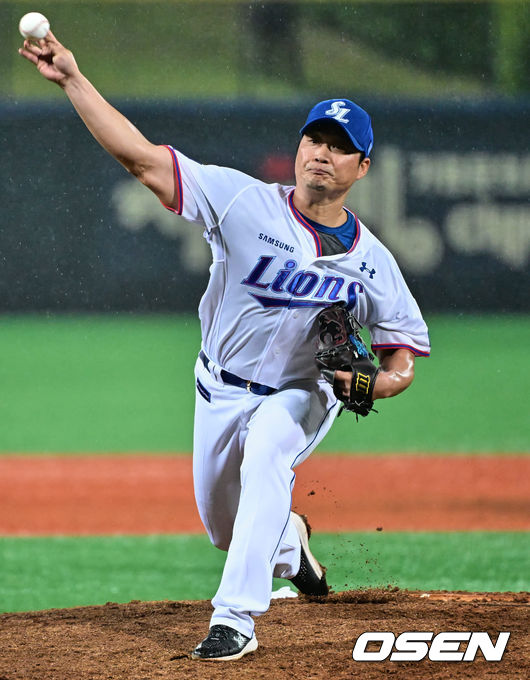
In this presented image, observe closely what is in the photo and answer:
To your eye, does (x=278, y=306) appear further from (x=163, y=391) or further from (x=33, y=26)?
(x=163, y=391)

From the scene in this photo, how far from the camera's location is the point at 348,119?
11.6 feet

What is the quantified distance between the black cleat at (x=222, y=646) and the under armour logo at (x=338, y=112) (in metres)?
1.65

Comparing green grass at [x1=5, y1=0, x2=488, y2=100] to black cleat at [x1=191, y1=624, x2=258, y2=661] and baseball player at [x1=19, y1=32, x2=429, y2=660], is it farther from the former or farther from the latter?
black cleat at [x1=191, y1=624, x2=258, y2=661]

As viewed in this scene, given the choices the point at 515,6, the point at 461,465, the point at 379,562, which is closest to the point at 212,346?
the point at 379,562

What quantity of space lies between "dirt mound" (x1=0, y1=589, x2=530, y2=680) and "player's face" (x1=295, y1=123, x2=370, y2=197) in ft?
4.76

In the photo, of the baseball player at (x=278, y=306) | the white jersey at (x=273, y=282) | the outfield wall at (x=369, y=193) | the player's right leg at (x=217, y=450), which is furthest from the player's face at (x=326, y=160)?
the outfield wall at (x=369, y=193)

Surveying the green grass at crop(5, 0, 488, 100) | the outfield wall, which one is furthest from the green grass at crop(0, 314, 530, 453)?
the green grass at crop(5, 0, 488, 100)

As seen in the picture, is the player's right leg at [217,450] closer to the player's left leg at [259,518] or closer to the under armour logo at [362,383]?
the player's left leg at [259,518]

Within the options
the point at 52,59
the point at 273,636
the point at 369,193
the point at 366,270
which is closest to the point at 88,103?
the point at 52,59

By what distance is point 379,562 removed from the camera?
5.10 meters

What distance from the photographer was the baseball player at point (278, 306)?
10.9ft

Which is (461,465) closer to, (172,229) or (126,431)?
(126,431)

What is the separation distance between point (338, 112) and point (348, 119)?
41 millimetres

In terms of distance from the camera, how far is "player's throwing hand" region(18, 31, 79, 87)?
306 cm
